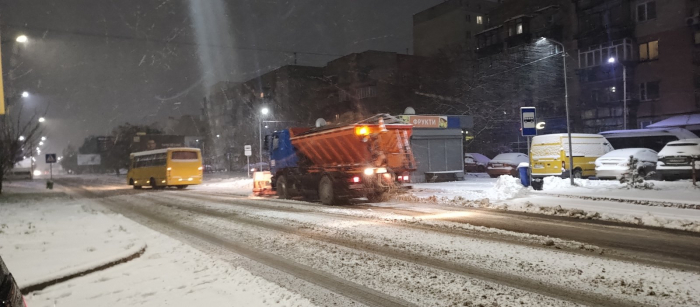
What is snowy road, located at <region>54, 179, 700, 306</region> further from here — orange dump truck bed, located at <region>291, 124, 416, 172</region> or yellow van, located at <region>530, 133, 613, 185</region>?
yellow van, located at <region>530, 133, 613, 185</region>

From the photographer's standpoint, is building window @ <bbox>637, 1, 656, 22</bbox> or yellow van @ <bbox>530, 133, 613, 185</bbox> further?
building window @ <bbox>637, 1, 656, 22</bbox>

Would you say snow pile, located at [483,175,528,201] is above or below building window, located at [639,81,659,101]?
below

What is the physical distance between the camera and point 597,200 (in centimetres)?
1485

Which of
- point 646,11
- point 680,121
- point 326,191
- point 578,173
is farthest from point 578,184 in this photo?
point 646,11

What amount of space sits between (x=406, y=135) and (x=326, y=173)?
3121 mm

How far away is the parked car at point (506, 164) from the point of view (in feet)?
93.4

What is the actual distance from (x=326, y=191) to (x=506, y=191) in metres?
6.40

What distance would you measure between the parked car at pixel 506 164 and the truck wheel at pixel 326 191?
51.7 ft

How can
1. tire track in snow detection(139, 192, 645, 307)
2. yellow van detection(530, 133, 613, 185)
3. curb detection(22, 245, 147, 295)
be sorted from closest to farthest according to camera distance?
1. tire track in snow detection(139, 192, 645, 307)
2. curb detection(22, 245, 147, 295)
3. yellow van detection(530, 133, 613, 185)

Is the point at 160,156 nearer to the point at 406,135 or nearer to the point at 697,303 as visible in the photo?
the point at 406,135

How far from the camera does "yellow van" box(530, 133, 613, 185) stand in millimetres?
21406

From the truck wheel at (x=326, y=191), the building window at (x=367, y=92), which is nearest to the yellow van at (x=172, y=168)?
the truck wheel at (x=326, y=191)

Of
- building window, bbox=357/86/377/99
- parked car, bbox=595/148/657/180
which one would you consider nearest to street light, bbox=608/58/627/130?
parked car, bbox=595/148/657/180

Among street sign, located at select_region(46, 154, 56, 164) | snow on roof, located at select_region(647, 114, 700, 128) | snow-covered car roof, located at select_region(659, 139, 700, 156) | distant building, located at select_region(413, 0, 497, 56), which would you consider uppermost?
distant building, located at select_region(413, 0, 497, 56)
